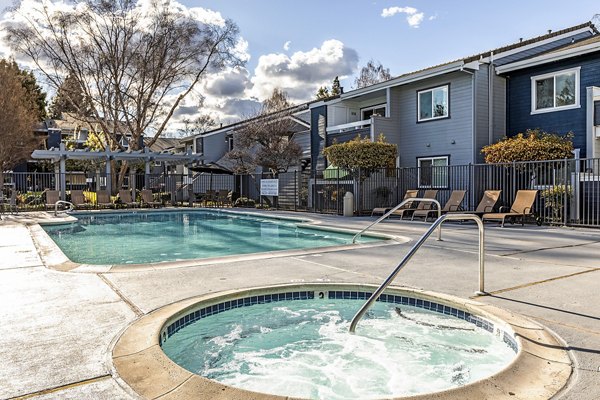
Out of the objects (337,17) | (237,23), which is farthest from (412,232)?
(237,23)

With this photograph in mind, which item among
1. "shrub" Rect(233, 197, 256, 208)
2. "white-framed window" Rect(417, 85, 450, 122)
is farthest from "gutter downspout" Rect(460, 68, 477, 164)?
"shrub" Rect(233, 197, 256, 208)

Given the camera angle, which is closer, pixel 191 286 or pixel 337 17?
pixel 191 286

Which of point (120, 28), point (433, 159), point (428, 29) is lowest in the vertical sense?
point (433, 159)

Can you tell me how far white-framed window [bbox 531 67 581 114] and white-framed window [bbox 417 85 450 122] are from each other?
305 cm

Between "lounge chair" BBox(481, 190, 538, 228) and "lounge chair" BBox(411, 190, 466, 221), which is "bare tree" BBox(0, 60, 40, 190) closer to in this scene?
"lounge chair" BBox(411, 190, 466, 221)

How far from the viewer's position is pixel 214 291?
186 inches

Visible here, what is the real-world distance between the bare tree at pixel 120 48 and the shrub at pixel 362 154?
14.1 metres

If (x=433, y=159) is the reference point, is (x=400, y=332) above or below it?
below

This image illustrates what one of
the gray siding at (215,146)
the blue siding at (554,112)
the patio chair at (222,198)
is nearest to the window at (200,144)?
the gray siding at (215,146)

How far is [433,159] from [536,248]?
10.5 metres

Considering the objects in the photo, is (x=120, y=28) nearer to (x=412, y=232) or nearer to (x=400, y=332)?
(x=412, y=232)

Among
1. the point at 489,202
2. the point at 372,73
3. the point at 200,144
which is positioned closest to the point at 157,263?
the point at 489,202

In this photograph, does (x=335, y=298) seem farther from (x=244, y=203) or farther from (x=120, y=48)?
(x=120, y=48)

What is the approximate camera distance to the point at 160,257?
879 centimetres
